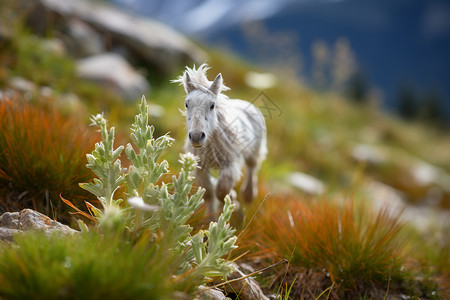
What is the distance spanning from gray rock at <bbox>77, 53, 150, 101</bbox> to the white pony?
4092 mm

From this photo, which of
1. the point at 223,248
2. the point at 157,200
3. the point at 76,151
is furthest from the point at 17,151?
the point at 223,248

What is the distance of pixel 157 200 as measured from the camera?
178 cm

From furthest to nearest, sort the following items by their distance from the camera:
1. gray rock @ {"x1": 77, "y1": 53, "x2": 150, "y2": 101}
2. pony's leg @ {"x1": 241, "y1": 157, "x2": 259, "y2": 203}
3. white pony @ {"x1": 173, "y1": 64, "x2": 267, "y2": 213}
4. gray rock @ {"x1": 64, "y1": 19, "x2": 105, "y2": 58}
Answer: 1. gray rock @ {"x1": 64, "y1": 19, "x2": 105, "y2": 58}
2. gray rock @ {"x1": 77, "y1": 53, "x2": 150, "y2": 101}
3. pony's leg @ {"x1": 241, "y1": 157, "x2": 259, "y2": 203}
4. white pony @ {"x1": 173, "y1": 64, "x2": 267, "y2": 213}

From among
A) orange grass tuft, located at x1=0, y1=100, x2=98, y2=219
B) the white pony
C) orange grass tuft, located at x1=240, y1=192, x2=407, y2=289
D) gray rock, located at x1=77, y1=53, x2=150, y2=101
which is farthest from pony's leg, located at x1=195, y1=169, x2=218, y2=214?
gray rock, located at x1=77, y1=53, x2=150, y2=101

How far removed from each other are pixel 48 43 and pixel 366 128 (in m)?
11.6

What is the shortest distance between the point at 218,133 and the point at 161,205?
733mm

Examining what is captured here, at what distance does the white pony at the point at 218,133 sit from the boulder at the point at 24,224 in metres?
0.84

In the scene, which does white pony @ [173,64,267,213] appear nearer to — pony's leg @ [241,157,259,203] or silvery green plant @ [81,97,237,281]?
pony's leg @ [241,157,259,203]

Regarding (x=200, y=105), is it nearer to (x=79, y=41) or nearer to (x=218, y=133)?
(x=218, y=133)

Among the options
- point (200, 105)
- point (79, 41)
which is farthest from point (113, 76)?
point (200, 105)

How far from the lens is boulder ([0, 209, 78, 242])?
1734 mm

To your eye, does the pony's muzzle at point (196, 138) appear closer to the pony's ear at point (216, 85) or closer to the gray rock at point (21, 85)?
the pony's ear at point (216, 85)

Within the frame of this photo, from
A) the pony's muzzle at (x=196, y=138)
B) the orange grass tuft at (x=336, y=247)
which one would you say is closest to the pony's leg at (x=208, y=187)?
the orange grass tuft at (x=336, y=247)

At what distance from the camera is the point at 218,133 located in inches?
89.8
